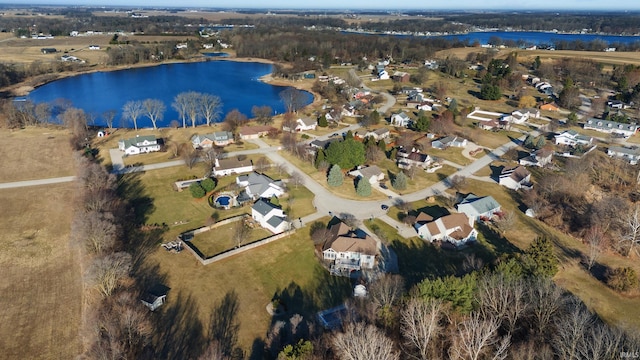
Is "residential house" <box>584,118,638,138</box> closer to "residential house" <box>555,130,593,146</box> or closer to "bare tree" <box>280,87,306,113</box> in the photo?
"residential house" <box>555,130,593,146</box>

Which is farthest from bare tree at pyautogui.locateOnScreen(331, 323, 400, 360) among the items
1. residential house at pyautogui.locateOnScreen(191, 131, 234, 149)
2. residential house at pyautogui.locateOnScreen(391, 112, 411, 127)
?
residential house at pyautogui.locateOnScreen(391, 112, 411, 127)

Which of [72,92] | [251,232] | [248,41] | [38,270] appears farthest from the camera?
[248,41]

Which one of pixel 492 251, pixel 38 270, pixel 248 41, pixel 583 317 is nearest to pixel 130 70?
pixel 248 41

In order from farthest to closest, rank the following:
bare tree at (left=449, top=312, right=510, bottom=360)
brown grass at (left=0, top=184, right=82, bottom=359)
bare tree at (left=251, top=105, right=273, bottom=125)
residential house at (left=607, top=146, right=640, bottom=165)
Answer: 1. bare tree at (left=251, top=105, right=273, bottom=125)
2. residential house at (left=607, top=146, right=640, bottom=165)
3. brown grass at (left=0, top=184, right=82, bottom=359)
4. bare tree at (left=449, top=312, right=510, bottom=360)

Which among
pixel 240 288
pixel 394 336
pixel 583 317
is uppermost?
pixel 583 317

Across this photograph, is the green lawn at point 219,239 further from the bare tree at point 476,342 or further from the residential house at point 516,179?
the residential house at point 516,179

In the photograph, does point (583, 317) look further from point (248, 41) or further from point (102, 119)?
point (248, 41)

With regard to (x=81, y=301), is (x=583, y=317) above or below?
above
